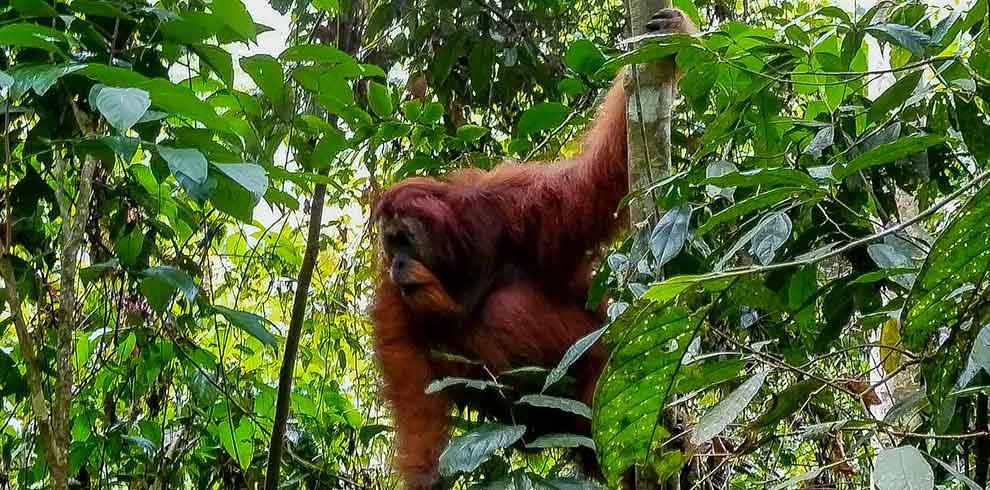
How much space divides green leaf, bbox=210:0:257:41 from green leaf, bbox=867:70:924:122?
3.80 ft

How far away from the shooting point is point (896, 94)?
156 cm

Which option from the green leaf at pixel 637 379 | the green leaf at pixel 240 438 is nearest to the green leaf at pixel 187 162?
the green leaf at pixel 637 379

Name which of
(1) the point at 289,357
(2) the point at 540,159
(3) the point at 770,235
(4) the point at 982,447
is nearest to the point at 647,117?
(3) the point at 770,235

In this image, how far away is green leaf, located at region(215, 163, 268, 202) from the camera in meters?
1.45

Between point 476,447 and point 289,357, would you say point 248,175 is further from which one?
point 289,357

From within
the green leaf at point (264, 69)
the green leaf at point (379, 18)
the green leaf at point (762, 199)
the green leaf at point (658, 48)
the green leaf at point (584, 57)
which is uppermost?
the green leaf at point (379, 18)

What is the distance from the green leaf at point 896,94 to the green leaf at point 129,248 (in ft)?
5.23

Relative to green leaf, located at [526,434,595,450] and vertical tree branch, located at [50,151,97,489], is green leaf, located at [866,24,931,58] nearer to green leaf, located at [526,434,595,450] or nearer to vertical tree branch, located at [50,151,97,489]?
green leaf, located at [526,434,595,450]

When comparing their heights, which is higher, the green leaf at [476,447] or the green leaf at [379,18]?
the green leaf at [379,18]

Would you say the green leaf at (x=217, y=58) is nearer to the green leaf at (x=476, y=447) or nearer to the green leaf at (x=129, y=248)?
the green leaf at (x=129, y=248)

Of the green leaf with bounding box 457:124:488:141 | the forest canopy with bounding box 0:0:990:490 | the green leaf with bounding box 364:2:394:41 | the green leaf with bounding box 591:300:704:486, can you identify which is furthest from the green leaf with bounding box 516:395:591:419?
the green leaf with bounding box 364:2:394:41

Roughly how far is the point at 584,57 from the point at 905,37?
95 centimetres

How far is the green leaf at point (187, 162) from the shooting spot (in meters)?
1.43

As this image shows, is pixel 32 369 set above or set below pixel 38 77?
below
